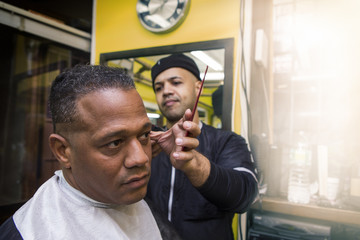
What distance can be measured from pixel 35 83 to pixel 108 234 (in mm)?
3094

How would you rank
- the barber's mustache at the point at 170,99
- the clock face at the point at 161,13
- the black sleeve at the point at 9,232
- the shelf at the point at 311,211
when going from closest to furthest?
the black sleeve at the point at 9,232 < the shelf at the point at 311,211 < the barber's mustache at the point at 170,99 < the clock face at the point at 161,13

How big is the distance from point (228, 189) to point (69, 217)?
0.67 metres

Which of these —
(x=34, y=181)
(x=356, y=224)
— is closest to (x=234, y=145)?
(x=356, y=224)

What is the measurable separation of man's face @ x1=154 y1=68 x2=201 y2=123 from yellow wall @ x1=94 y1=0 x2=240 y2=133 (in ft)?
1.38

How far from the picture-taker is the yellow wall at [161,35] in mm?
2112

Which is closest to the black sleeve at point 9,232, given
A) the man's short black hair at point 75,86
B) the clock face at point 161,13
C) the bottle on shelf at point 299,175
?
the man's short black hair at point 75,86

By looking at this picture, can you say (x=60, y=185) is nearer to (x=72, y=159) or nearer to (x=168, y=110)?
(x=72, y=159)

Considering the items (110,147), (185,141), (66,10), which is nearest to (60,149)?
(110,147)

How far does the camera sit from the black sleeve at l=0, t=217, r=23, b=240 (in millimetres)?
822

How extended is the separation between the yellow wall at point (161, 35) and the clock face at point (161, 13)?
0.06 metres

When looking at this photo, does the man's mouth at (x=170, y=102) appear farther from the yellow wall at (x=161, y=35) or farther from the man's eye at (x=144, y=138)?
the man's eye at (x=144, y=138)

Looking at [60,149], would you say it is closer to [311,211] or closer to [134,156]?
[134,156]

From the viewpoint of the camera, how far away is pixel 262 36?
2047 mm

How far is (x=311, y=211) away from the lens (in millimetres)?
1744
